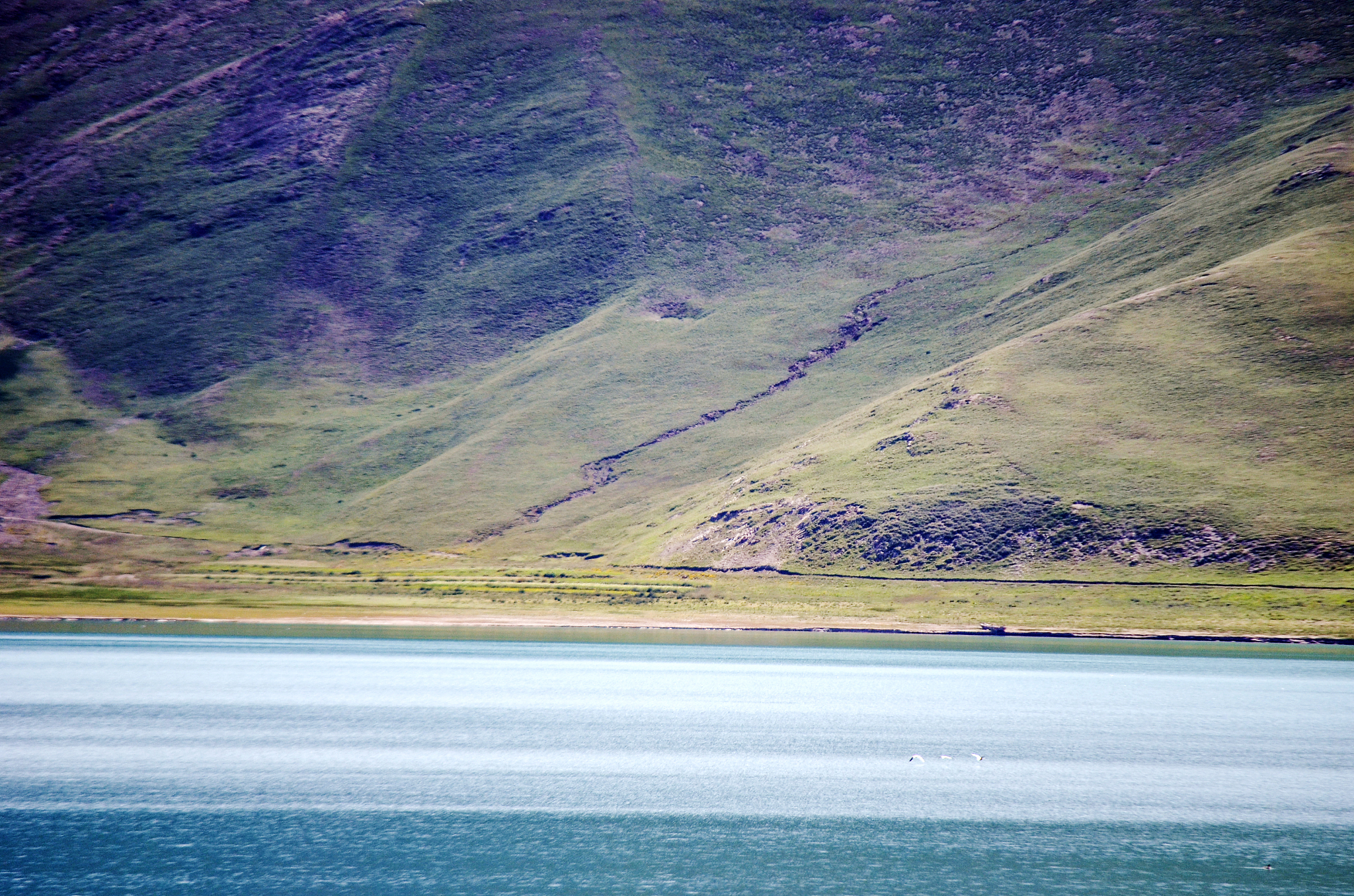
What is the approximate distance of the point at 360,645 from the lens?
10312 cm

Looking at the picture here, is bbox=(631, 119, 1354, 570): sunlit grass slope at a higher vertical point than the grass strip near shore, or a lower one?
higher

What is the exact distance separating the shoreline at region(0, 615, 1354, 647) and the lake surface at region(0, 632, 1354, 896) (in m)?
24.3

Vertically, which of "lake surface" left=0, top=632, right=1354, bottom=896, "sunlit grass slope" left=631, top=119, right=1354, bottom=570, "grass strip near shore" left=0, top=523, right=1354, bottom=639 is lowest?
"grass strip near shore" left=0, top=523, right=1354, bottom=639

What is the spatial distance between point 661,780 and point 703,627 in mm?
71144

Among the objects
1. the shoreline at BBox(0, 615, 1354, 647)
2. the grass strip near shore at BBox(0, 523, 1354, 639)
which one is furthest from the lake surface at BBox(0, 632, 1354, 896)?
the grass strip near shore at BBox(0, 523, 1354, 639)

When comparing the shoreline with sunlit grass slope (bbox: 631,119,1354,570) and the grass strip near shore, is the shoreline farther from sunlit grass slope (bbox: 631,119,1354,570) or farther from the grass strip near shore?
sunlit grass slope (bbox: 631,119,1354,570)

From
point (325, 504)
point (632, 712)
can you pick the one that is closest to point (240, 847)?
point (632, 712)

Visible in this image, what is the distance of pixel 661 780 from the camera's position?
165 feet

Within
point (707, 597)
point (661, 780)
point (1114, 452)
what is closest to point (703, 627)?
point (707, 597)

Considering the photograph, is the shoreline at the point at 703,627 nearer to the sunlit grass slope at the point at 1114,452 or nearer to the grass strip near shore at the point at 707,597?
the grass strip near shore at the point at 707,597

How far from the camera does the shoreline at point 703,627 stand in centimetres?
11281

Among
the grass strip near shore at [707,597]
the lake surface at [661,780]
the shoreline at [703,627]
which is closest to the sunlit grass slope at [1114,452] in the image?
the grass strip near shore at [707,597]

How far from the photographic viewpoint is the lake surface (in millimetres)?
37406

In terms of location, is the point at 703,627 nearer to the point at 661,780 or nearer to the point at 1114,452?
the point at 1114,452
